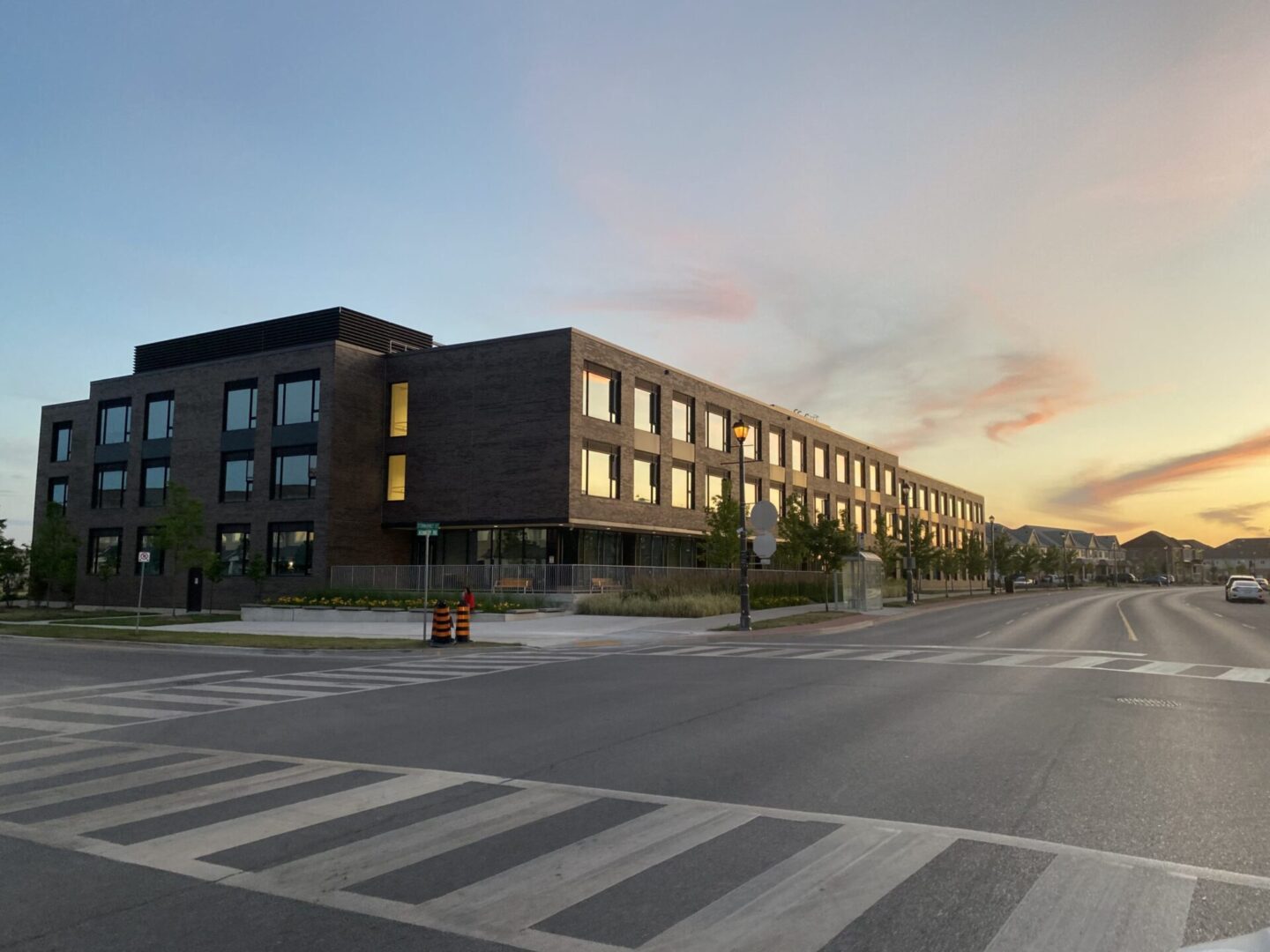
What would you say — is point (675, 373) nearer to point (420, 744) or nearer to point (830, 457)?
point (830, 457)

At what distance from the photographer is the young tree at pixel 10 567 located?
155ft

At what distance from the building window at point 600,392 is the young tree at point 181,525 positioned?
62.4 ft

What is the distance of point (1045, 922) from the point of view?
4.27 m

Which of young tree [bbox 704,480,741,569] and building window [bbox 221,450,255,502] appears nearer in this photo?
young tree [bbox 704,480,741,569]

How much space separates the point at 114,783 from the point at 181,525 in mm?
37517

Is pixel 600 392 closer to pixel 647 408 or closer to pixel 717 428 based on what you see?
pixel 647 408

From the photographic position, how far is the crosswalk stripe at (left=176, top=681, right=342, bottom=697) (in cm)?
1366

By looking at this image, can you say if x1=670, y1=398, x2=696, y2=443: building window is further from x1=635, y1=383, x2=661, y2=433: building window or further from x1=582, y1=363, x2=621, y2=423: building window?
x1=582, y1=363, x2=621, y2=423: building window

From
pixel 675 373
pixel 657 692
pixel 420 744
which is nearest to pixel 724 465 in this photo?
pixel 675 373

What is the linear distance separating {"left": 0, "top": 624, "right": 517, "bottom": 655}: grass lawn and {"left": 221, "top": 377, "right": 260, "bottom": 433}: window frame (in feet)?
58.6

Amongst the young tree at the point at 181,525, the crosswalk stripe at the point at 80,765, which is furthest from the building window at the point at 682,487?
the crosswalk stripe at the point at 80,765

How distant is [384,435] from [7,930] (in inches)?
1712

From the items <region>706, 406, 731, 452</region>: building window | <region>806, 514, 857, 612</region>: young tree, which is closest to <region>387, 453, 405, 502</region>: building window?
<region>706, 406, 731, 452</region>: building window

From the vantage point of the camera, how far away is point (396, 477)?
46062mm
